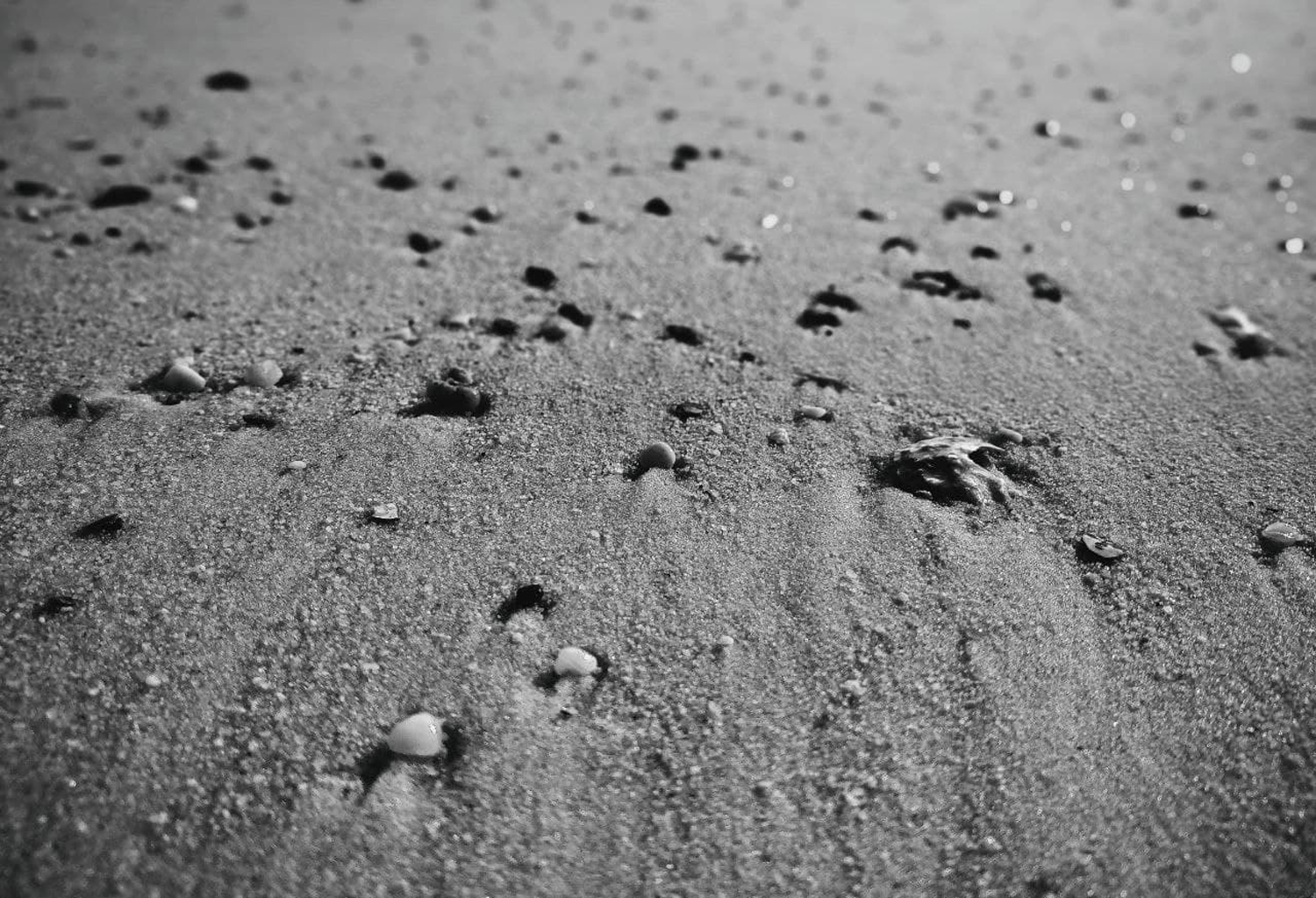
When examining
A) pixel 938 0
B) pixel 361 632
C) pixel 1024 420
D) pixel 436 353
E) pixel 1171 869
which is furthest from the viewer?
pixel 938 0

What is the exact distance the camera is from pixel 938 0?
25.9 feet

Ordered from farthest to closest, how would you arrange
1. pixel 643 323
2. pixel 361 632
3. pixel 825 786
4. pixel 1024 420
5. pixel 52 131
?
pixel 52 131, pixel 643 323, pixel 1024 420, pixel 361 632, pixel 825 786

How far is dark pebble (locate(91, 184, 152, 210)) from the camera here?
12.9 feet

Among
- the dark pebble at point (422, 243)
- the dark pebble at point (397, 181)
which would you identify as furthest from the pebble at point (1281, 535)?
the dark pebble at point (397, 181)

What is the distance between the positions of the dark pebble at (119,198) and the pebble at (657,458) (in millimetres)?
2764

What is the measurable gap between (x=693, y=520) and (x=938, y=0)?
23.4ft

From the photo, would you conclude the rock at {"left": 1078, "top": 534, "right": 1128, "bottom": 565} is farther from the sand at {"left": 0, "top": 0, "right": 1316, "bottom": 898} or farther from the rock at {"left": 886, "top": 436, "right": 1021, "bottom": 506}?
the rock at {"left": 886, "top": 436, "right": 1021, "bottom": 506}

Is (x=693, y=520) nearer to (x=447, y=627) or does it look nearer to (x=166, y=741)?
(x=447, y=627)

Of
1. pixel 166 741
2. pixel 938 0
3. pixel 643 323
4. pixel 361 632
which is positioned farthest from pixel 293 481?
pixel 938 0

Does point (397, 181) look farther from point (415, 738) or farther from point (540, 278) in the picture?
point (415, 738)

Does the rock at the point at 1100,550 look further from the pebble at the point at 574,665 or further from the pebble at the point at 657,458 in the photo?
the pebble at the point at 574,665

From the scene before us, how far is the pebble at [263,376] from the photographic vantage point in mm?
2859

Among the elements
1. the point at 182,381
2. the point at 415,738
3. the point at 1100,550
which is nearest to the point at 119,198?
the point at 182,381

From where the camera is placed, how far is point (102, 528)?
7.52 feet
